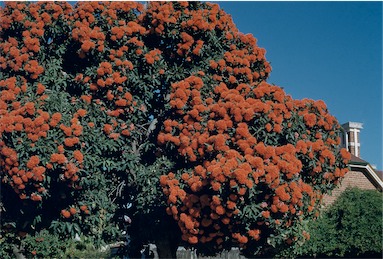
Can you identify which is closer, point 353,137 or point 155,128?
point 155,128

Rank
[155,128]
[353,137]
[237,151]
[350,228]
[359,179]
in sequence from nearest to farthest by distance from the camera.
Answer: [237,151]
[155,128]
[350,228]
[359,179]
[353,137]

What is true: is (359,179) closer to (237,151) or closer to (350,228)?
(350,228)

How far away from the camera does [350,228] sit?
67.4 feet

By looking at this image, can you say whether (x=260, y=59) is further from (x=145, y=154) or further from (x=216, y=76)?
(x=145, y=154)

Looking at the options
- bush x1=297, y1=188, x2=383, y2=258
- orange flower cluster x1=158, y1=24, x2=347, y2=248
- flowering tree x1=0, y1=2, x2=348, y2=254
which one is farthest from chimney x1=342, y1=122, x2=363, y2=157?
orange flower cluster x1=158, y1=24, x2=347, y2=248

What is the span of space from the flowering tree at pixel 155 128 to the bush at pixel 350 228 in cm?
970

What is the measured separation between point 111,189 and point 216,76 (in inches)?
128

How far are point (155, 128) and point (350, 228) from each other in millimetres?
11044

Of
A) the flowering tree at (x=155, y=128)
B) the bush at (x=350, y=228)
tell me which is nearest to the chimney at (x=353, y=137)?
the bush at (x=350, y=228)

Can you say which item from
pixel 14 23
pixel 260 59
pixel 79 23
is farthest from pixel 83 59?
pixel 260 59

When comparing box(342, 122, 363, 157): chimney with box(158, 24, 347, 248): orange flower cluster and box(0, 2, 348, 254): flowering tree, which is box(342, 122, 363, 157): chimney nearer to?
box(0, 2, 348, 254): flowering tree

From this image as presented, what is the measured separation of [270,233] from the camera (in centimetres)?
1031

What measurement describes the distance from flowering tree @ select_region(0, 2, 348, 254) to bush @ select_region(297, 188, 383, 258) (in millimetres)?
9698

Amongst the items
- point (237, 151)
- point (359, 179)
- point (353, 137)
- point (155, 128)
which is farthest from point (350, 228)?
point (237, 151)
